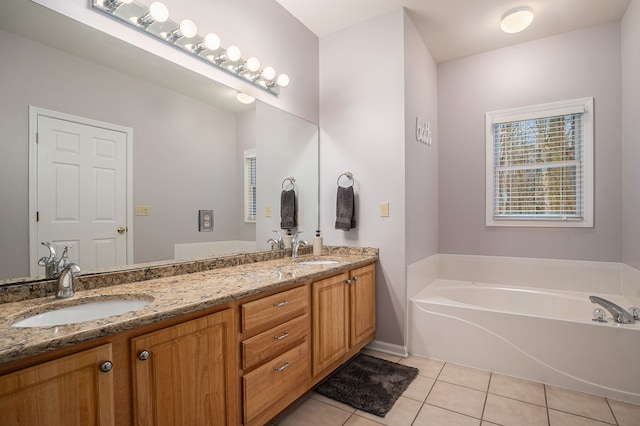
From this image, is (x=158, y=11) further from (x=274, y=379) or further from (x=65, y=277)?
(x=274, y=379)

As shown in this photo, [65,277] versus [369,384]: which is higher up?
[65,277]

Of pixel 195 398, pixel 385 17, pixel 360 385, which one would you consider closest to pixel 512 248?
pixel 360 385

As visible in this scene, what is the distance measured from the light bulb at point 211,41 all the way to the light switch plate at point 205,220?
965 millimetres

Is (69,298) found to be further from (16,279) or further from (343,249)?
(343,249)

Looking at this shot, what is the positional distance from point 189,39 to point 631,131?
320 cm

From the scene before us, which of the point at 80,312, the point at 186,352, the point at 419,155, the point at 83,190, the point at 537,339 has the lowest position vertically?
the point at 537,339

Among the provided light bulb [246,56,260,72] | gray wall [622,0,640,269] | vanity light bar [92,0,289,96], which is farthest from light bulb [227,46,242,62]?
gray wall [622,0,640,269]

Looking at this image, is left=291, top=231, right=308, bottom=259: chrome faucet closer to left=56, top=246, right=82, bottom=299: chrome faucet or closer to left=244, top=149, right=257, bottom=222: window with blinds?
left=244, top=149, right=257, bottom=222: window with blinds

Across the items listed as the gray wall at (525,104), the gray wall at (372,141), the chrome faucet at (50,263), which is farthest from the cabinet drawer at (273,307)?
the gray wall at (525,104)

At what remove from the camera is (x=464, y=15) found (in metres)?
2.66

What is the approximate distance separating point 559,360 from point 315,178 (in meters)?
2.22

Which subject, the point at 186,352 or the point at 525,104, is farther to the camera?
the point at 525,104

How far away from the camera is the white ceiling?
2527 mm

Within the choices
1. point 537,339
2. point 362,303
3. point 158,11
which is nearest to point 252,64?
point 158,11
